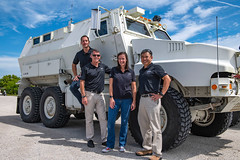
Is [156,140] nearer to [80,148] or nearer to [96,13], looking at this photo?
[80,148]

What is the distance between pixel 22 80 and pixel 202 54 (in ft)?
21.7

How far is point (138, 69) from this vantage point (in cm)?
471

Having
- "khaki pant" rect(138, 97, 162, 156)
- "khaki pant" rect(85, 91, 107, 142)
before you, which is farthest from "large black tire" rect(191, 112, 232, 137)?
"khaki pant" rect(85, 91, 107, 142)

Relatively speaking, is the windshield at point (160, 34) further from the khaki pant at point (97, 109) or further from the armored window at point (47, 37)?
the armored window at point (47, 37)

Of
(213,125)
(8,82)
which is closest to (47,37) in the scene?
(213,125)

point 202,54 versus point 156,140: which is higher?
point 202,54

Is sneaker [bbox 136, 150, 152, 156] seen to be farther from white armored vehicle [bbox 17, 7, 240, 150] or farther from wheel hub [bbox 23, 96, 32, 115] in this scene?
wheel hub [bbox 23, 96, 32, 115]

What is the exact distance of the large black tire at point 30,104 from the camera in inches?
298

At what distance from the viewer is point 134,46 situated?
505cm

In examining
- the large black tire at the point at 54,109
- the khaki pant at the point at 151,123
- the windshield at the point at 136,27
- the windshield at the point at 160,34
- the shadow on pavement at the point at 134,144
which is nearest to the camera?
the khaki pant at the point at 151,123

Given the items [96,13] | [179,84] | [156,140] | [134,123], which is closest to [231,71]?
[179,84]

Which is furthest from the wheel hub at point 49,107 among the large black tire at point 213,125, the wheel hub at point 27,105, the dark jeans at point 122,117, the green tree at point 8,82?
the green tree at point 8,82

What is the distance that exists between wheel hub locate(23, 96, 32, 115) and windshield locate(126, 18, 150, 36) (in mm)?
4436

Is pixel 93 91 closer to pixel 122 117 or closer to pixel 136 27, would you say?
pixel 122 117
